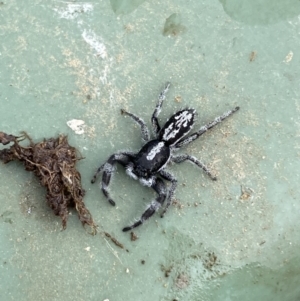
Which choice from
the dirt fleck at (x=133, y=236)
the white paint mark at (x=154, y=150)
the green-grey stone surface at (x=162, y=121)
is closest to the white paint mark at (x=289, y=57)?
the green-grey stone surface at (x=162, y=121)

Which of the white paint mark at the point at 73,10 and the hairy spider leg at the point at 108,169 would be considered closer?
the hairy spider leg at the point at 108,169

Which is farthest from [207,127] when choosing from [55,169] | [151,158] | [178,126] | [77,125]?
[55,169]

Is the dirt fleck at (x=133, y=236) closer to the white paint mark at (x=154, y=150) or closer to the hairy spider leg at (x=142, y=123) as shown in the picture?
the white paint mark at (x=154, y=150)

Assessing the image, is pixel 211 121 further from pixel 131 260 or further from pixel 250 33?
pixel 131 260

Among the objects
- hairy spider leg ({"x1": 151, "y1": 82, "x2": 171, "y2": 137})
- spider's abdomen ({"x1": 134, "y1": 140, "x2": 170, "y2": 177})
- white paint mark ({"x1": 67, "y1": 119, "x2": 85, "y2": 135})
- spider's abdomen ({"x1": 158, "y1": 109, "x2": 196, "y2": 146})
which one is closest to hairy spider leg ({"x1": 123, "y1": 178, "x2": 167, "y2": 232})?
spider's abdomen ({"x1": 134, "y1": 140, "x2": 170, "y2": 177})

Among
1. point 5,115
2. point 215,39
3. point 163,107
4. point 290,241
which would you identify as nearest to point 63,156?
point 5,115

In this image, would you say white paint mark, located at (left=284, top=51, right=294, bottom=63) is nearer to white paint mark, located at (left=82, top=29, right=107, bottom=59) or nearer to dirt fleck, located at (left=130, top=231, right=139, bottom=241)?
white paint mark, located at (left=82, top=29, right=107, bottom=59)
